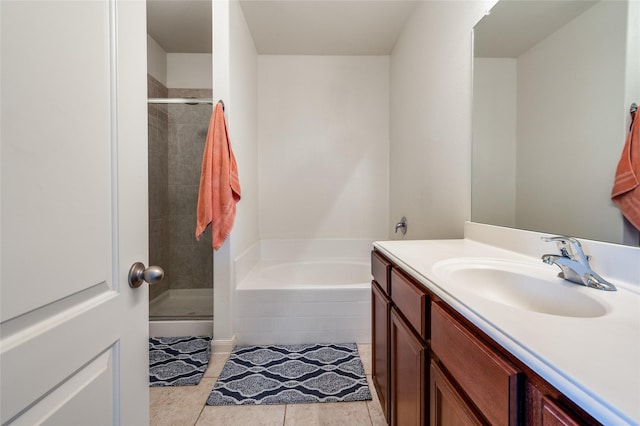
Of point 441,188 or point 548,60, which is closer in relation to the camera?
point 548,60

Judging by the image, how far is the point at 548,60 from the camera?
961mm

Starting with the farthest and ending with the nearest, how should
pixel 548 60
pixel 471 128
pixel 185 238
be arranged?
pixel 185 238 < pixel 471 128 < pixel 548 60

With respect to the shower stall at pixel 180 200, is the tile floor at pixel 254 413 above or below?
below

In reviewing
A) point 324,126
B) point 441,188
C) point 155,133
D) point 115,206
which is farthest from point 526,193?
point 155,133

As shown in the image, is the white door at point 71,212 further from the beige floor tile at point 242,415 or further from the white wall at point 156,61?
the white wall at point 156,61

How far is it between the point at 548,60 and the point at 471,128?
0.44m

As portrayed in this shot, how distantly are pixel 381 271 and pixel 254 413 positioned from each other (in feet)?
3.20

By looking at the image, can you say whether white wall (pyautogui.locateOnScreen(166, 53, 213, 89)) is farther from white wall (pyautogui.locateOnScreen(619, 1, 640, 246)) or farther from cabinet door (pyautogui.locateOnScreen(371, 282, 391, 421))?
white wall (pyautogui.locateOnScreen(619, 1, 640, 246))

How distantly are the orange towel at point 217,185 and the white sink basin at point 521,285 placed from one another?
4.59 ft

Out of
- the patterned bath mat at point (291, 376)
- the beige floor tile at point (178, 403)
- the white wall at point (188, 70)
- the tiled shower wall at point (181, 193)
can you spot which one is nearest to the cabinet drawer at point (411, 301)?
the patterned bath mat at point (291, 376)

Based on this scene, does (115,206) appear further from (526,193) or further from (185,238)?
(185,238)

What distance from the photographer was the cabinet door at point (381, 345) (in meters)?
1.11

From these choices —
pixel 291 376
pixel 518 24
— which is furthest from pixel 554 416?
pixel 291 376

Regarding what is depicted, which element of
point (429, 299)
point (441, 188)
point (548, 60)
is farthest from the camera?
point (441, 188)
